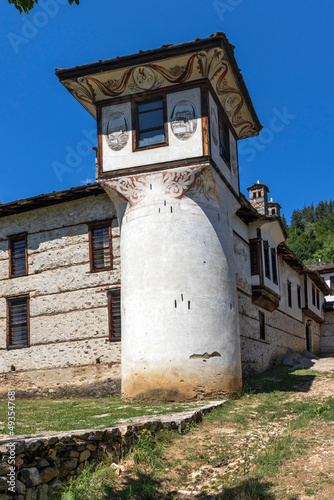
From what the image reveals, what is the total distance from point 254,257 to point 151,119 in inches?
302

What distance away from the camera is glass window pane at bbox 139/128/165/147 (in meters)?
15.0

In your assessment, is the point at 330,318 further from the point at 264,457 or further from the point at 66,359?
the point at 264,457

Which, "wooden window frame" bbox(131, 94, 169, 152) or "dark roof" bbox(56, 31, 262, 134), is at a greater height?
"dark roof" bbox(56, 31, 262, 134)

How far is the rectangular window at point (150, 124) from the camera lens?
14984 mm

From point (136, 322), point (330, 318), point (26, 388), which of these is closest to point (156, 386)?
point (136, 322)

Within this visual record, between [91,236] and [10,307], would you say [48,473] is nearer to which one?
[91,236]

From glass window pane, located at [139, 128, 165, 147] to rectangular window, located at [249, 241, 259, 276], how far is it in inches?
284

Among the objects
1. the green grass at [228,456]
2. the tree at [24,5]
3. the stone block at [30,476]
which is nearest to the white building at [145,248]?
the green grass at [228,456]

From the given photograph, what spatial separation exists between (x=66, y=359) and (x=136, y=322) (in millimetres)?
4224

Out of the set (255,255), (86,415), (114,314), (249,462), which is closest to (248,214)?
(255,255)

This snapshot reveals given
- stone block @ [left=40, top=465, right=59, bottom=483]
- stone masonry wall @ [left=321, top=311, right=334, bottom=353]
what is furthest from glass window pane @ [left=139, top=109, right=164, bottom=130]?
stone masonry wall @ [left=321, top=311, right=334, bottom=353]

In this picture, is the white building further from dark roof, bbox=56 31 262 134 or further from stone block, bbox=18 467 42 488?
stone block, bbox=18 467 42 488

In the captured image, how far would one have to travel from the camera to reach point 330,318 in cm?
3666

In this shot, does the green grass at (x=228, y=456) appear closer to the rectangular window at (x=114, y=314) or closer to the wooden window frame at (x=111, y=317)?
the wooden window frame at (x=111, y=317)
